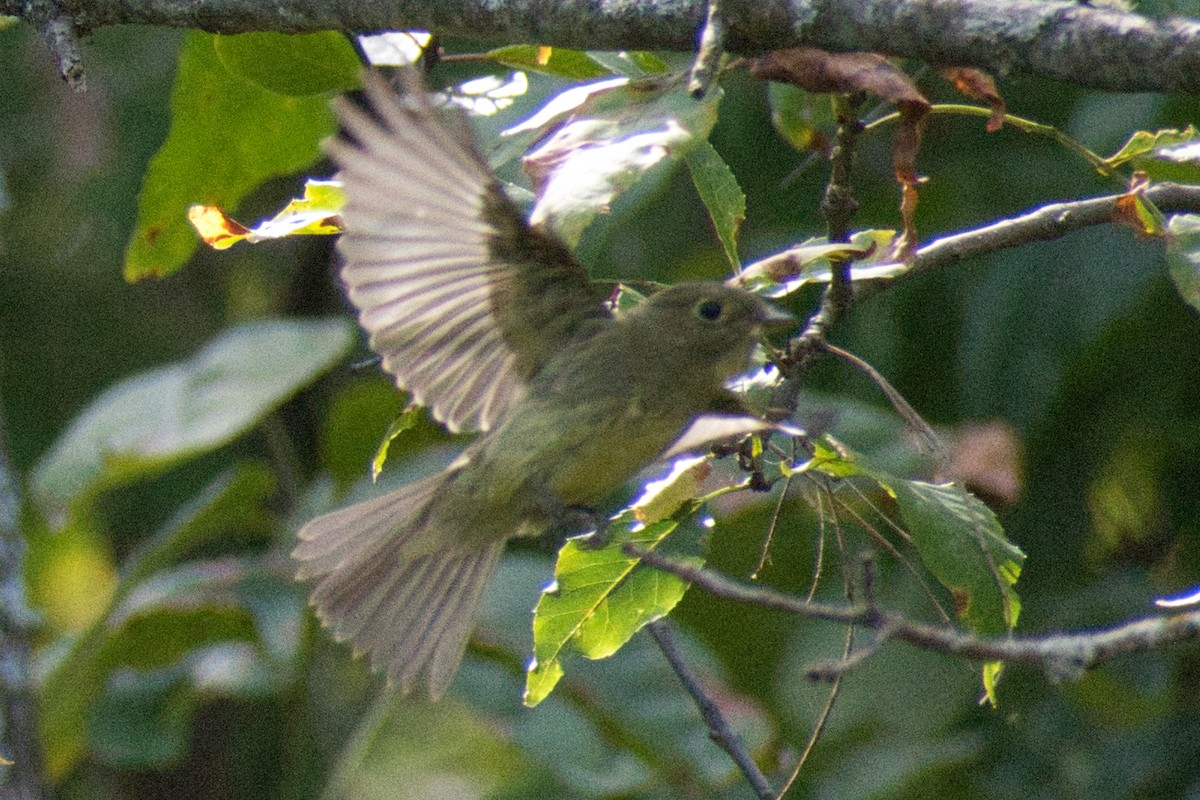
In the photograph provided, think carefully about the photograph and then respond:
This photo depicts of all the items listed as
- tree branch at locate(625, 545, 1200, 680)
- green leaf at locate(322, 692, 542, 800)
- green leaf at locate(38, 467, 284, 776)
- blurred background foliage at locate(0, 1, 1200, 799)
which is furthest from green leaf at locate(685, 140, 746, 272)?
green leaf at locate(322, 692, 542, 800)

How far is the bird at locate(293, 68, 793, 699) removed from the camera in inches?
73.1

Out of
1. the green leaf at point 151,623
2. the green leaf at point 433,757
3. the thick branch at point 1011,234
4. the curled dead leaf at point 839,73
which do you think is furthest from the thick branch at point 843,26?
the green leaf at point 433,757

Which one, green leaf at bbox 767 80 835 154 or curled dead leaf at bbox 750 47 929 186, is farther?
green leaf at bbox 767 80 835 154

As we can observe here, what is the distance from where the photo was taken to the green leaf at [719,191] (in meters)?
1.82

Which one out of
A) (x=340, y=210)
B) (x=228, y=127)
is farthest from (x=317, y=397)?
(x=340, y=210)

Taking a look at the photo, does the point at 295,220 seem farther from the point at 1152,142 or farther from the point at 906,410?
the point at 1152,142

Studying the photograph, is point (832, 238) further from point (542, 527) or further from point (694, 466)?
point (542, 527)

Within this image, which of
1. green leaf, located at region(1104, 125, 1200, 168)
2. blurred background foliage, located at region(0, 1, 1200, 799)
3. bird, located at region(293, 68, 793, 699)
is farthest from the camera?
blurred background foliage, located at region(0, 1, 1200, 799)

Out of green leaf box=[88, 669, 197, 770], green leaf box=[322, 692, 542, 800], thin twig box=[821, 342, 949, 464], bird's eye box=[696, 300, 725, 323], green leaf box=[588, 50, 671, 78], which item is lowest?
green leaf box=[322, 692, 542, 800]

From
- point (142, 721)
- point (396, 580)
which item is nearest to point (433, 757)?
point (142, 721)

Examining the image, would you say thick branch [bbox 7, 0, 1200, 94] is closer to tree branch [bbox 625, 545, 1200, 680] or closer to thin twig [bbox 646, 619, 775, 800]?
tree branch [bbox 625, 545, 1200, 680]

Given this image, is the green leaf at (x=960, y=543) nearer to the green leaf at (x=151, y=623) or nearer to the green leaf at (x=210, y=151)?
the green leaf at (x=210, y=151)

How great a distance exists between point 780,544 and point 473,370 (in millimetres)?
1302

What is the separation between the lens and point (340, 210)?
1.82 meters
